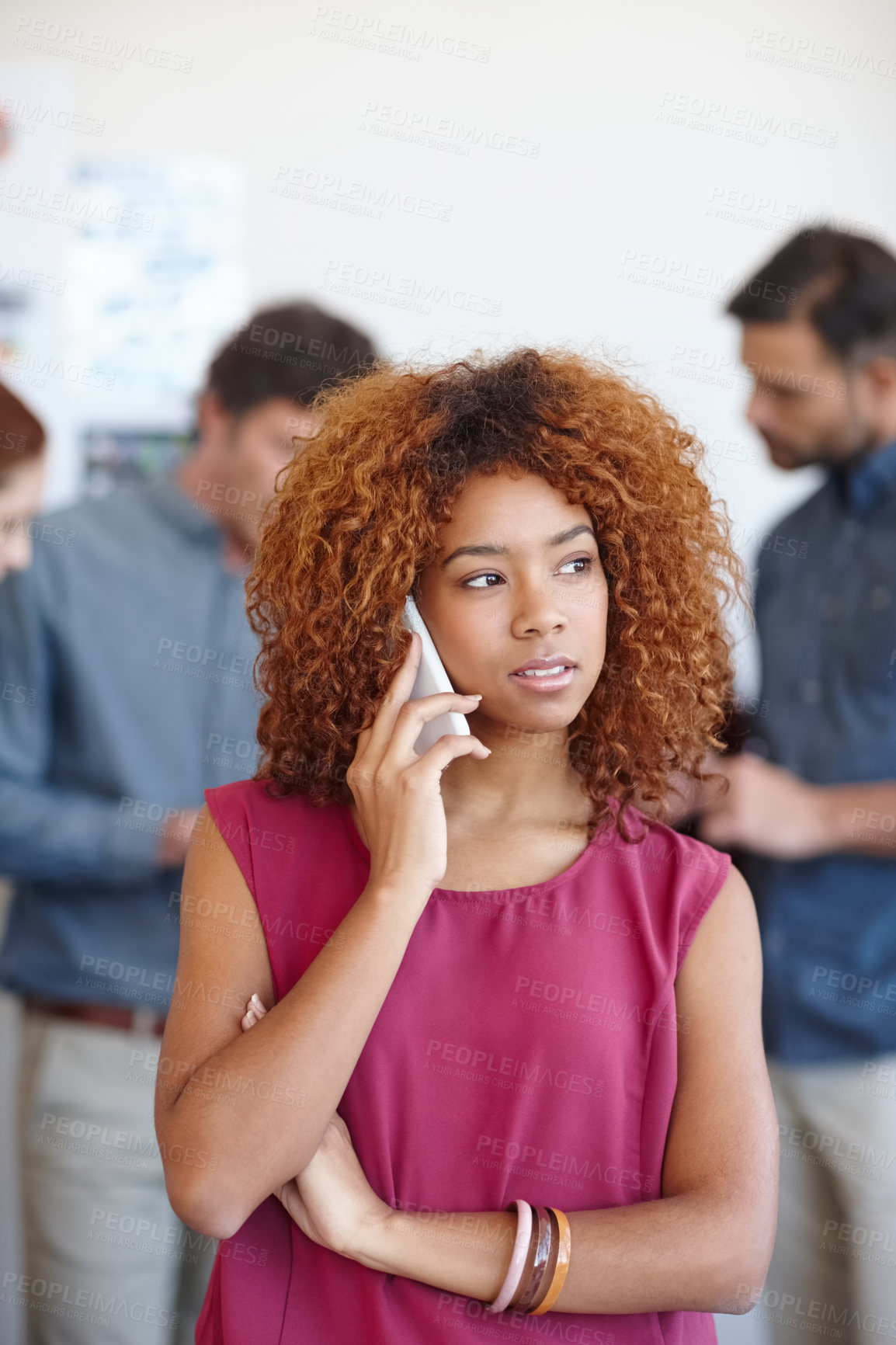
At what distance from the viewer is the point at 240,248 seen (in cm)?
285

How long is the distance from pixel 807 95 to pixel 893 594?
1.28 meters

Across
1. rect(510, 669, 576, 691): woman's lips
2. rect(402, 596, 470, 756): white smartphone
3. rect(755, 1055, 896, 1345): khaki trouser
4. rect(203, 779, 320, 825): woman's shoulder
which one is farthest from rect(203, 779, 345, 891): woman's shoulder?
rect(755, 1055, 896, 1345): khaki trouser

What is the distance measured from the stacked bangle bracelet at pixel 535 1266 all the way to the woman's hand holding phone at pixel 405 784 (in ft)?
1.22

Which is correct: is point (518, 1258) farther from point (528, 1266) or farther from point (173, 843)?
point (173, 843)

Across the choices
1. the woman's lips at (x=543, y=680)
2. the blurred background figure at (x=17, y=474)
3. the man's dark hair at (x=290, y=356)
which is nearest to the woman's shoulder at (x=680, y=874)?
the woman's lips at (x=543, y=680)

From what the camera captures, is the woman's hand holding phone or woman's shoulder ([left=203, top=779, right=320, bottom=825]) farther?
woman's shoulder ([left=203, top=779, right=320, bottom=825])

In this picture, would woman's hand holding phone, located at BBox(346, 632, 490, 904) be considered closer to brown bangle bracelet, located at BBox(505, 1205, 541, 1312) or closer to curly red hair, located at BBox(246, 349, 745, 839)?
curly red hair, located at BBox(246, 349, 745, 839)

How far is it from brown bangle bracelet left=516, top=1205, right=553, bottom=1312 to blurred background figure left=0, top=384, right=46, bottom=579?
75.1 inches

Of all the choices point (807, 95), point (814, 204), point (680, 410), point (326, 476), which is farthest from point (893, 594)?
point (326, 476)

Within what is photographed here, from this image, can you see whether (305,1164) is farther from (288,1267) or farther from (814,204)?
(814,204)

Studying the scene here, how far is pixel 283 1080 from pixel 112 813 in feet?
4.79

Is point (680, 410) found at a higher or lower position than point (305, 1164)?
higher

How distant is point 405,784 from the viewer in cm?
129

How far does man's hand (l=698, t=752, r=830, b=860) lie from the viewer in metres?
2.35
